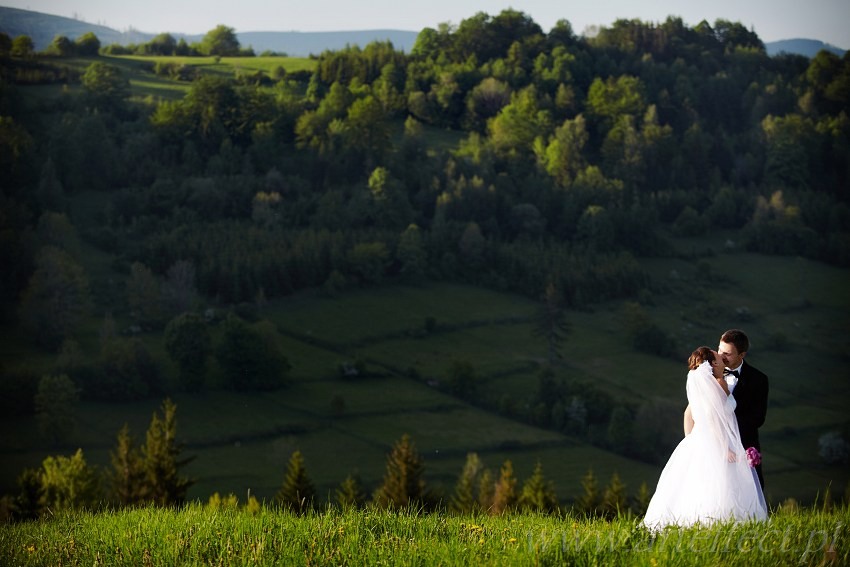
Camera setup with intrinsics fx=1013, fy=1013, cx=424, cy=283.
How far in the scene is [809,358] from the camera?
358 ft

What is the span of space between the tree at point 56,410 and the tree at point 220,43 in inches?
3477

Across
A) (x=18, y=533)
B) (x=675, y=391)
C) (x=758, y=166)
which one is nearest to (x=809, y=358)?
(x=675, y=391)

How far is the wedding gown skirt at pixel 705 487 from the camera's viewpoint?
1038 centimetres

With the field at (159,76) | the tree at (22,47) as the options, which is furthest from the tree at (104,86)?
the tree at (22,47)

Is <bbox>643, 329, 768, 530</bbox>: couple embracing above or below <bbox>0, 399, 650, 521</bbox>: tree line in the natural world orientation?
above

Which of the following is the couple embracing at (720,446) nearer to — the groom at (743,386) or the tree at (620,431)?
the groom at (743,386)

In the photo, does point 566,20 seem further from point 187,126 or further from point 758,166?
point 187,126

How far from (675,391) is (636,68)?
89.7 meters

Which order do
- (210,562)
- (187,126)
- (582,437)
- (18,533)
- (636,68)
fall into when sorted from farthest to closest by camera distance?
(636,68)
(187,126)
(582,437)
(18,533)
(210,562)

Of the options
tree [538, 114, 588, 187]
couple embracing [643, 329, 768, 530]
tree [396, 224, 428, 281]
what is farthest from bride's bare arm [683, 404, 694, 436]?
tree [538, 114, 588, 187]

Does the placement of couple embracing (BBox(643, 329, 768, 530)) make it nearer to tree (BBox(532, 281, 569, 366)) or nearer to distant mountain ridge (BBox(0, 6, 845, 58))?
tree (BBox(532, 281, 569, 366))

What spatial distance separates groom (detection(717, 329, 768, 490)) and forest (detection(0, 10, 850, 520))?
76956 mm

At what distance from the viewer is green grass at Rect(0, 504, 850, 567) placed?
8.40 meters

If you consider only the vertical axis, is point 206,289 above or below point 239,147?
below
